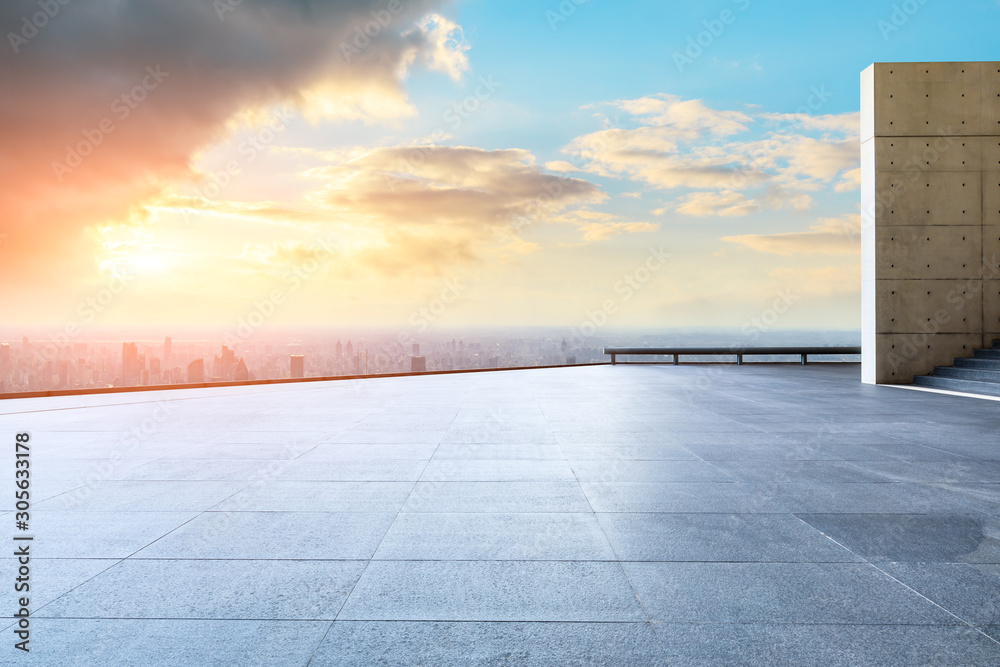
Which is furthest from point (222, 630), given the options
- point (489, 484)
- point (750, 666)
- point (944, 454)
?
point (944, 454)

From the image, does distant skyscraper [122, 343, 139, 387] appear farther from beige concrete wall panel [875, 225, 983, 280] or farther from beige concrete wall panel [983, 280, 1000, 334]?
beige concrete wall panel [983, 280, 1000, 334]

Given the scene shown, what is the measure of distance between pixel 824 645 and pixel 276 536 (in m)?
3.52

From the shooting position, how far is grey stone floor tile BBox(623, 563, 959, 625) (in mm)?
3113

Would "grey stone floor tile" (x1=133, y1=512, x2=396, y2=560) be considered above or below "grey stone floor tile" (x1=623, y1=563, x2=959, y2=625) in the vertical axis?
above

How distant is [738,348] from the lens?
26797 millimetres

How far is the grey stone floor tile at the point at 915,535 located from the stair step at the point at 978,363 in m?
13.3

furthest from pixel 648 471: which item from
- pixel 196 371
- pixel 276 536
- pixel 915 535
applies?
pixel 196 371

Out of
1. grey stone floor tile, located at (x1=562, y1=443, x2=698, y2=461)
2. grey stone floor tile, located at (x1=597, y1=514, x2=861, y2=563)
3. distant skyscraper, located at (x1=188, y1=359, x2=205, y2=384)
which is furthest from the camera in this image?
distant skyscraper, located at (x1=188, y1=359, x2=205, y2=384)

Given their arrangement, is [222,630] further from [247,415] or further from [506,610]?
[247,415]

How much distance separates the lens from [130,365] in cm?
1608

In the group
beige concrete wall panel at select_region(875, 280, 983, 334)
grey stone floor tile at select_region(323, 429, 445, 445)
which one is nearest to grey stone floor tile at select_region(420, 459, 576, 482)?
grey stone floor tile at select_region(323, 429, 445, 445)

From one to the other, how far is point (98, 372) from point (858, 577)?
56.9 ft

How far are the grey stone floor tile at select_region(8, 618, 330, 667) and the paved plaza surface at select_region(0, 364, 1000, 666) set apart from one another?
11 mm

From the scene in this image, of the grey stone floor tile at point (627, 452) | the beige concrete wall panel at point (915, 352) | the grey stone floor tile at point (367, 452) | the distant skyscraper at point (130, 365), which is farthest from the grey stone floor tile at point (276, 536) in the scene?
the beige concrete wall panel at point (915, 352)
